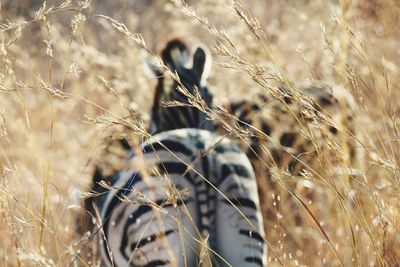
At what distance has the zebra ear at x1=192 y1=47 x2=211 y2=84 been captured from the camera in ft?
7.89

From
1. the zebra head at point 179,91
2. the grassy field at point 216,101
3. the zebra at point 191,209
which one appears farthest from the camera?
the zebra head at point 179,91

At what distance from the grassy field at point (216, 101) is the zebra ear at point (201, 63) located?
133mm

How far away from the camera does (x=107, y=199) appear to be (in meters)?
2.00

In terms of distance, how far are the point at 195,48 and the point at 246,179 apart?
2.02ft

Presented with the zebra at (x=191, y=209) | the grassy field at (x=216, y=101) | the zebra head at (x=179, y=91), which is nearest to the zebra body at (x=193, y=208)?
the zebra at (x=191, y=209)

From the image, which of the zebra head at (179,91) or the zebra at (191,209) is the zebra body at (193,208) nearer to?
the zebra at (191,209)

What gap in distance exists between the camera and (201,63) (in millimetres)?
2416

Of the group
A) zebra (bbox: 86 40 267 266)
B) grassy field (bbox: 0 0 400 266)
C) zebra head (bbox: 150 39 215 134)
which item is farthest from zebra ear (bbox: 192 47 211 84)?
zebra (bbox: 86 40 267 266)

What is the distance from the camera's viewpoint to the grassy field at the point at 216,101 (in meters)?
1.40

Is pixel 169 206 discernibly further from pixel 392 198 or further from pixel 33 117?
pixel 33 117

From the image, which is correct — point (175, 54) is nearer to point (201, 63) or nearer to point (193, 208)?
point (201, 63)

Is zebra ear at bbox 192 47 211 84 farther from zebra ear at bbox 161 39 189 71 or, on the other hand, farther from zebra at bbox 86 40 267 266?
zebra at bbox 86 40 267 266

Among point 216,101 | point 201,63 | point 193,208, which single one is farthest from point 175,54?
point 193,208

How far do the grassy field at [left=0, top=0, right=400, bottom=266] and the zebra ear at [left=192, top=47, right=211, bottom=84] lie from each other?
133 mm
